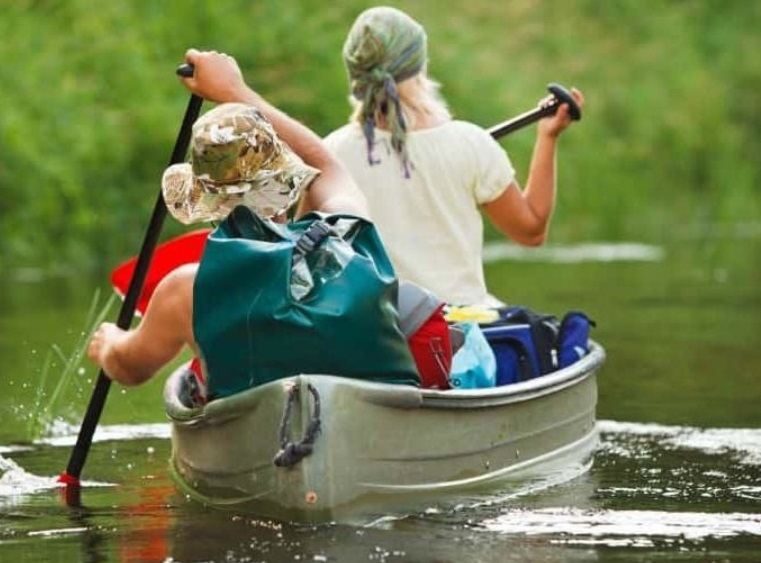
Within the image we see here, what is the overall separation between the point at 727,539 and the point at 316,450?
3.69 feet

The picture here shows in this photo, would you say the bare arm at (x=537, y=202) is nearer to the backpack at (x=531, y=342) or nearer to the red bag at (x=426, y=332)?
the backpack at (x=531, y=342)

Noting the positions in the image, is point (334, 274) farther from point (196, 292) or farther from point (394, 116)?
point (394, 116)

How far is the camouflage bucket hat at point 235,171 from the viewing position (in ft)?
21.2

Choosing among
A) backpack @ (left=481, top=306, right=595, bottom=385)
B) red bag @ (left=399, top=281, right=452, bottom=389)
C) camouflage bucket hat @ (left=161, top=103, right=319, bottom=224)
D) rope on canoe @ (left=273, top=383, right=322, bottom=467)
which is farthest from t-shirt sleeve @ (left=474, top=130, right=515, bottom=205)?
rope on canoe @ (left=273, top=383, right=322, bottom=467)

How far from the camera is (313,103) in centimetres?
1995

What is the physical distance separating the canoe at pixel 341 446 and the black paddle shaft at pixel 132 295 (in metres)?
0.37

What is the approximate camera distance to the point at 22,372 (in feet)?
35.9

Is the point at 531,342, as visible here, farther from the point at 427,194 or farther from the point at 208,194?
the point at 208,194

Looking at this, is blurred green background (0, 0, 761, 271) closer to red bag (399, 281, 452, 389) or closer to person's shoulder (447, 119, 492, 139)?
person's shoulder (447, 119, 492, 139)

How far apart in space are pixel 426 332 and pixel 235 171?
0.73m

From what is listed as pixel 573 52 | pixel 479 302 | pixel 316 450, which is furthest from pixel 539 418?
pixel 573 52

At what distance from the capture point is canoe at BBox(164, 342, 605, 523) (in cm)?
623

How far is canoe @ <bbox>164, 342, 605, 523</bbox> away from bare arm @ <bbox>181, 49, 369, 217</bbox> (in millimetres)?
769

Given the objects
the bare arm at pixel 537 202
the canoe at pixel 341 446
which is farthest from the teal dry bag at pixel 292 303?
the bare arm at pixel 537 202
